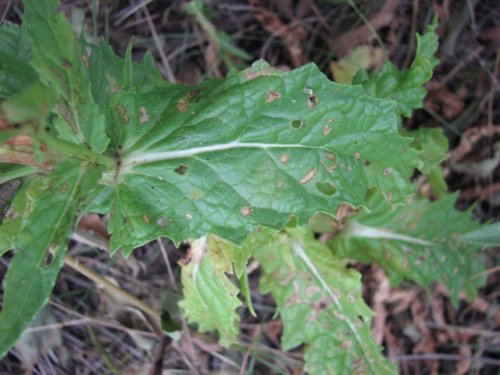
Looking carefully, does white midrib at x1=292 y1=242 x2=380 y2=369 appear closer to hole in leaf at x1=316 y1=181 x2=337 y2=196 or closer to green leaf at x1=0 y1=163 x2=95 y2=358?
hole in leaf at x1=316 y1=181 x2=337 y2=196

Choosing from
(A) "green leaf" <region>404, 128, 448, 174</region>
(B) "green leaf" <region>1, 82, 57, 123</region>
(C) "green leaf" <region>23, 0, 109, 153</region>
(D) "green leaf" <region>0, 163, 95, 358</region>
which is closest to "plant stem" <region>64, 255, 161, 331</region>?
(D) "green leaf" <region>0, 163, 95, 358</region>

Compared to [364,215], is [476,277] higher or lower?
lower

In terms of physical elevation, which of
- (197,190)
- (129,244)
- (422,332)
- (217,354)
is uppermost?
(197,190)

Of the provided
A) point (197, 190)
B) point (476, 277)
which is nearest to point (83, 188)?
point (197, 190)

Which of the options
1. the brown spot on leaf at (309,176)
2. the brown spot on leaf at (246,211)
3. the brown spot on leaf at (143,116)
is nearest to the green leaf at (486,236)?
the brown spot on leaf at (309,176)

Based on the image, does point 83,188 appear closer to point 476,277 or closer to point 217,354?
point 217,354

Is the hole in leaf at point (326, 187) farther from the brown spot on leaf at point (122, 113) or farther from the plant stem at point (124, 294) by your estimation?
the plant stem at point (124, 294)
